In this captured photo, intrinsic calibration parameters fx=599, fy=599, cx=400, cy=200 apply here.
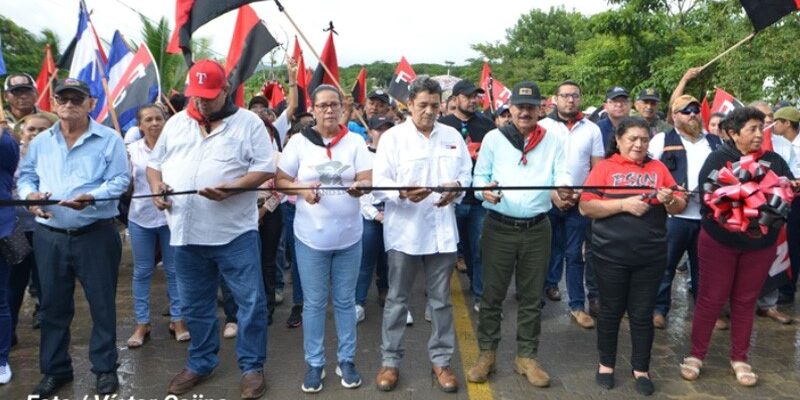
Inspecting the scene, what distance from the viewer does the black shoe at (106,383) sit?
4.26 metres

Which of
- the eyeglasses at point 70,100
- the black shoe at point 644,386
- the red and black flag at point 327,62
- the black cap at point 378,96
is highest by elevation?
the red and black flag at point 327,62

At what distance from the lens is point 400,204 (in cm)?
429

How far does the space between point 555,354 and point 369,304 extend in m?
2.15

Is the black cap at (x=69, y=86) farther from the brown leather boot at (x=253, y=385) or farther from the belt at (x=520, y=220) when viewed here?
the belt at (x=520, y=220)

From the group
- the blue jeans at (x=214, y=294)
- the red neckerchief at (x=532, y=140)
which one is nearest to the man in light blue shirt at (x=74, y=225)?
the blue jeans at (x=214, y=294)

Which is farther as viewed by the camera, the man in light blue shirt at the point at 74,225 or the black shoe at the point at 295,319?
the black shoe at the point at 295,319

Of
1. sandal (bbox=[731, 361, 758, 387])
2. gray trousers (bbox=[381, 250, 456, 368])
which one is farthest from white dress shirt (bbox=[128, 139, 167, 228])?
sandal (bbox=[731, 361, 758, 387])

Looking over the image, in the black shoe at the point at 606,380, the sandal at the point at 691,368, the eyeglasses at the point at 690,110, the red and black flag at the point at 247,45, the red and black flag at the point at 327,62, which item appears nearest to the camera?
the black shoe at the point at 606,380

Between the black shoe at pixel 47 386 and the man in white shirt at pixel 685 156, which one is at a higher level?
the man in white shirt at pixel 685 156

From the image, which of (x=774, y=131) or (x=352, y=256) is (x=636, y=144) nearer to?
(x=352, y=256)

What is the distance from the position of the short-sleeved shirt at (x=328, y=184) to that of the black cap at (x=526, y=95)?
1.22 meters

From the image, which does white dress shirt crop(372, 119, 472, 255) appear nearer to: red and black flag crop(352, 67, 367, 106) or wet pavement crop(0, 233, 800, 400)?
wet pavement crop(0, 233, 800, 400)

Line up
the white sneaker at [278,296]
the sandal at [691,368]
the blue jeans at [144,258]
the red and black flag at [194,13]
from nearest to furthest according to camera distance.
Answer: the sandal at [691,368], the blue jeans at [144,258], the red and black flag at [194,13], the white sneaker at [278,296]

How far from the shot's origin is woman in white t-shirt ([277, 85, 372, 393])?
4.23 m
